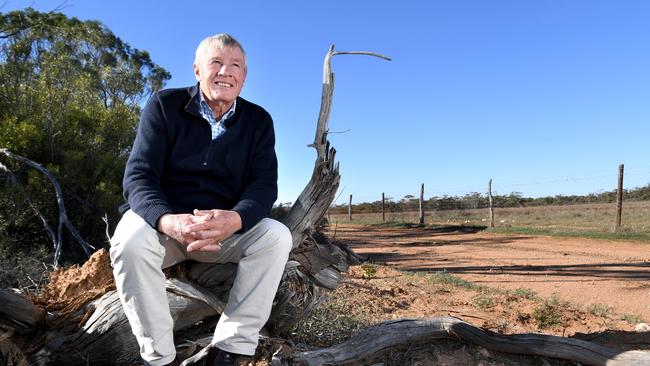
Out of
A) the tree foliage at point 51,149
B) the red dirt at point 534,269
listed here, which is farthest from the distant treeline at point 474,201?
the tree foliage at point 51,149

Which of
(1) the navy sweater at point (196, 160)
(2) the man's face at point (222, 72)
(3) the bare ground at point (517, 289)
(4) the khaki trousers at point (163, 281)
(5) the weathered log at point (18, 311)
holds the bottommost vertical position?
(3) the bare ground at point (517, 289)

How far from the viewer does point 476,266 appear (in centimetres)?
948

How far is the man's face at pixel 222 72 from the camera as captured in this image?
2.71 meters

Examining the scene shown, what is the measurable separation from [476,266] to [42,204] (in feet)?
23.4

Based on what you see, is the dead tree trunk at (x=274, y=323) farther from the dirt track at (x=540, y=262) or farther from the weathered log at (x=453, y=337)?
the dirt track at (x=540, y=262)

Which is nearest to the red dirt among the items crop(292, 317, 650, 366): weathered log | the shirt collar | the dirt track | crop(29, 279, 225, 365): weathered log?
the dirt track

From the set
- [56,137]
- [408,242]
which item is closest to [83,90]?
[56,137]

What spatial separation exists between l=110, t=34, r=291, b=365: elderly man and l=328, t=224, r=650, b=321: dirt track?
4774 mm

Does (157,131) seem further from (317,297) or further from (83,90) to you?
(83,90)

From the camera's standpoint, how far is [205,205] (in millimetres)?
2717

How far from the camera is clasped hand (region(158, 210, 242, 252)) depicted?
2348mm

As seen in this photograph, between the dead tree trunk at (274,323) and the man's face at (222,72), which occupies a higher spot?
the man's face at (222,72)

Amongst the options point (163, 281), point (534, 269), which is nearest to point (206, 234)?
point (163, 281)

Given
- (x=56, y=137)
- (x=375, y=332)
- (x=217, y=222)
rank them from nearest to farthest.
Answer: (x=217, y=222) → (x=375, y=332) → (x=56, y=137)
